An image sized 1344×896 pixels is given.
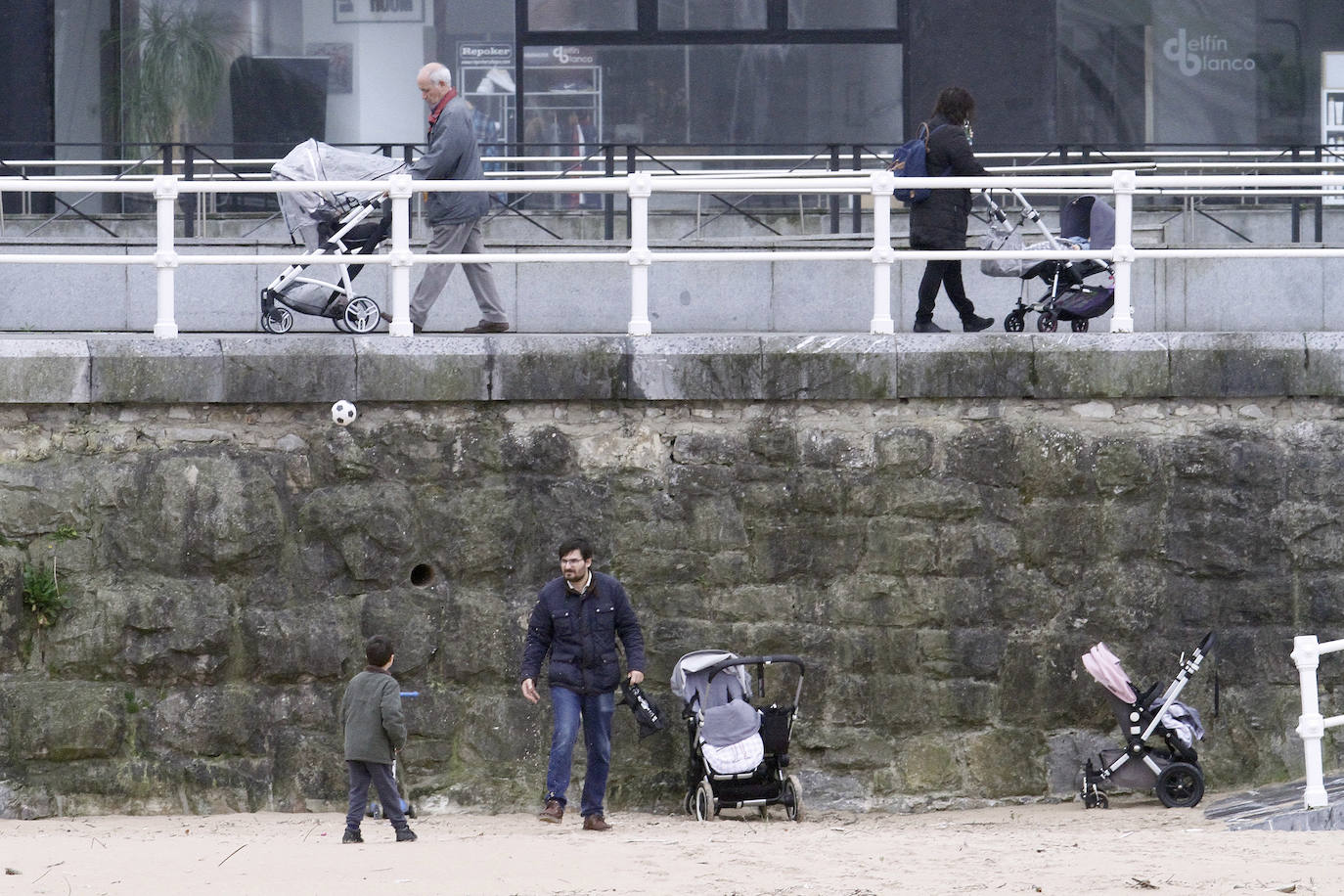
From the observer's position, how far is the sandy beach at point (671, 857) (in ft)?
24.9

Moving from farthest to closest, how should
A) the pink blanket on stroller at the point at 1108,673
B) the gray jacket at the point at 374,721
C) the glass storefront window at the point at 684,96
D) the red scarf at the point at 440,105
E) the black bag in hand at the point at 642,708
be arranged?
the glass storefront window at the point at 684,96 → the red scarf at the point at 440,105 → the pink blanket on stroller at the point at 1108,673 → the black bag in hand at the point at 642,708 → the gray jacket at the point at 374,721

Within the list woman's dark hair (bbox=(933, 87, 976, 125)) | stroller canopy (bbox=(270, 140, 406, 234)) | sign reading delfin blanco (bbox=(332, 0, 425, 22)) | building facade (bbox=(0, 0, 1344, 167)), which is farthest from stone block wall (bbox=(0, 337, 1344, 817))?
sign reading delfin blanco (bbox=(332, 0, 425, 22))

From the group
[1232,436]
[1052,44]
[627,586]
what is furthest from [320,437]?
[1052,44]

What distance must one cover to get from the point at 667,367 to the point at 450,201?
70.4 inches

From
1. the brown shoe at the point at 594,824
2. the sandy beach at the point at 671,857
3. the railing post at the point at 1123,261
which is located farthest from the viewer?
the railing post at the point at 1123,261

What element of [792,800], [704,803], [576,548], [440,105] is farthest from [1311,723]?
[440,105]

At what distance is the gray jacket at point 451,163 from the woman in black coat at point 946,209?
2.62 meters

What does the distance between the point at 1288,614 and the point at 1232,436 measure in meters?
1.06

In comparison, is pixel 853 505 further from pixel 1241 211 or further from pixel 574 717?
pixel 1241 211

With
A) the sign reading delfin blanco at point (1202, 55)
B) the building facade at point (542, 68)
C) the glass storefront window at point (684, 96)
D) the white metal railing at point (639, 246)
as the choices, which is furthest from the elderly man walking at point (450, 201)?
the sign reading delfin blanco at point (1202, 55)

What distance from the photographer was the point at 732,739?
9.23m

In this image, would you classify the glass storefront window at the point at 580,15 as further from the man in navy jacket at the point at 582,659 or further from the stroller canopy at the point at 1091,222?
the man in navy jacket at the point at 582,659

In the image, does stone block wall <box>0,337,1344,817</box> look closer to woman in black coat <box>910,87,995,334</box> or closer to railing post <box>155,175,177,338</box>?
railing post <box>155,175,177,338</box>

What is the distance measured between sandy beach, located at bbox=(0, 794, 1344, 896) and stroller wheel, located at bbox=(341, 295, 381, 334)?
2.79 m
